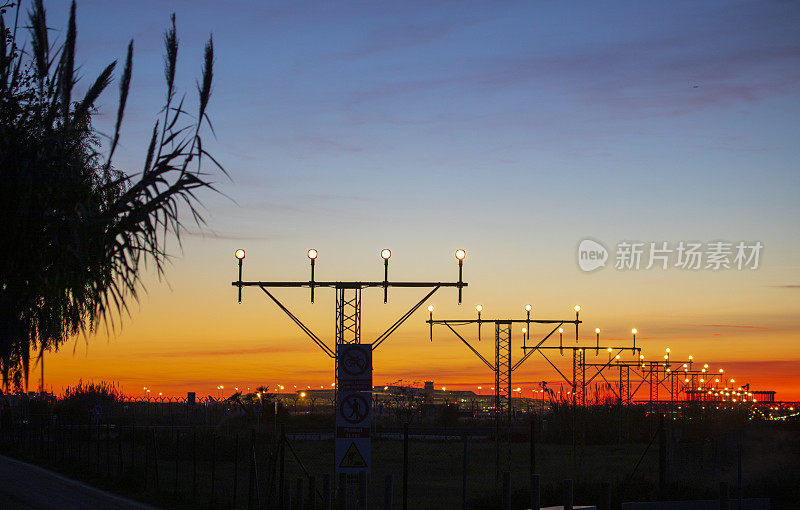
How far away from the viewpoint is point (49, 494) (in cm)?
2462

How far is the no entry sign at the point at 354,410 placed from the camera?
1941 centimetres

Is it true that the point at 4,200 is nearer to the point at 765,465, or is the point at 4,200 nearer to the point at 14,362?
the point at 14,362

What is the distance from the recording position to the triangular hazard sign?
1945 cm

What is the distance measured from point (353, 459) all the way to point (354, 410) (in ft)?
3.26

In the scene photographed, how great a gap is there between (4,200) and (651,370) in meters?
67.9

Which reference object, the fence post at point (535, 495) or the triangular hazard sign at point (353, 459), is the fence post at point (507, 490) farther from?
the triangular hazard sign at point (353, 459)

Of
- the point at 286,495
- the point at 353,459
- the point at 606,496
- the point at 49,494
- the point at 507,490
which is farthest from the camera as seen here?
the point at 49,494

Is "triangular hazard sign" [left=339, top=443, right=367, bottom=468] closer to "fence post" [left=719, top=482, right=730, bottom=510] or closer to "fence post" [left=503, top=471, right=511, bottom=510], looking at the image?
"fence post" [left=503, top=471, right=511, bottom=510]

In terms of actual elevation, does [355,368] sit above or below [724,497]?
above

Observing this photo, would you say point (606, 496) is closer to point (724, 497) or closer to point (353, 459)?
point (724, 497)

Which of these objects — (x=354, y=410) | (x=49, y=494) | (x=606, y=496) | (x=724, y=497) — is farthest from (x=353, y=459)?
(x=49, y=494)

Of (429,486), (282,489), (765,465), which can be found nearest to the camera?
(282,489)

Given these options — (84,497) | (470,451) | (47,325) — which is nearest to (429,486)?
(84,497)

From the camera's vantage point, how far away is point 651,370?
243 feet
